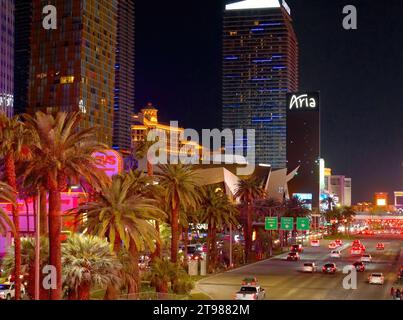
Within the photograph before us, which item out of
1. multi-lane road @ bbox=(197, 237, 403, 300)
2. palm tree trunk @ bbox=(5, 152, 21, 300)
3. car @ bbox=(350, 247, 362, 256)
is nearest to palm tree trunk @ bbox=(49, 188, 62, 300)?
palm tree trunk @ bbox=(5, 152, 21, 300)

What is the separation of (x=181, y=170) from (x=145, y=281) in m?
11.1

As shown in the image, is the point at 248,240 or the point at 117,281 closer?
the point at 117,281

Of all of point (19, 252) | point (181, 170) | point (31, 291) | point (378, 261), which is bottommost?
point (378, 261)

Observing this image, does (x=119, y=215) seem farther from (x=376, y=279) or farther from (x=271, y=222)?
(x=271, y=222)

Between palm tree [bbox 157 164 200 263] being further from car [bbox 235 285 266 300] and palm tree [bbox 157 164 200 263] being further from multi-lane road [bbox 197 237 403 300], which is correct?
car [bbox 235 285 266 300]

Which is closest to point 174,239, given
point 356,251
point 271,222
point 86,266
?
point 86,266

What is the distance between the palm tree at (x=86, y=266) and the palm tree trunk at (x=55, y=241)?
1087mm

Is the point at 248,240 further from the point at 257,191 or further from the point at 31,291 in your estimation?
the point at 31,291

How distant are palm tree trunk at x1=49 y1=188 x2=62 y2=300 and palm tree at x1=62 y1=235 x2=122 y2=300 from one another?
3.57 ft

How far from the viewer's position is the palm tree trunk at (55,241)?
32812 millimetres

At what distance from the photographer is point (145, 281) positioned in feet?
178

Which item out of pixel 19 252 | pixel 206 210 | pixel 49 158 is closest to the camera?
pixel 49 158

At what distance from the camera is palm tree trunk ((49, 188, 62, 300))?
3281 centimetres
